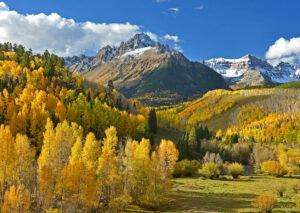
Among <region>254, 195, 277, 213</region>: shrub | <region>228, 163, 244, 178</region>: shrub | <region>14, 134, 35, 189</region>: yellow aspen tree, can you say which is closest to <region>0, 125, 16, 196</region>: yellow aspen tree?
<region>14, 134, 35, 189</region>: yellow aspen tree

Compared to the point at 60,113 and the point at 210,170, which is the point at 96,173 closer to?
the point at 210,170

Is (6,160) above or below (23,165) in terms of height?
above

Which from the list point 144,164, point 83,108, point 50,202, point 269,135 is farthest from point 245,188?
point 269,135

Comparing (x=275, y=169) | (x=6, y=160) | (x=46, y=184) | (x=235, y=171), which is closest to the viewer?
(x=46, y=184)

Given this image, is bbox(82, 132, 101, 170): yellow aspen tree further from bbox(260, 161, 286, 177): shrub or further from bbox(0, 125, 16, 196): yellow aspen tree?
bbox(260, 161, 286, 177): shrub

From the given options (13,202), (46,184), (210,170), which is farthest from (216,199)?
(13,202)

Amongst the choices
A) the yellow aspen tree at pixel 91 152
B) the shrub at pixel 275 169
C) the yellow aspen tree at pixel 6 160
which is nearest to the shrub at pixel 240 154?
the shrub at pixel 275 169

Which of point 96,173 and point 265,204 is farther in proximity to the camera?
point 96,173

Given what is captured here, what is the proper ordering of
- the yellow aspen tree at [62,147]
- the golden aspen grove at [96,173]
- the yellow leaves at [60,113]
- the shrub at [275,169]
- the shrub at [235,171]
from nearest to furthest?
the golden aspen grove at [96,173], the yellow aspen tree at [62,147], the shrub at [235,171], the yellow leaves at [60,113], the shrub at [275,169]

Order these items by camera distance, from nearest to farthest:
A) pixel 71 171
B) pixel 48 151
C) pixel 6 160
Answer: pixel 71 171 < pixel 6 160 < pixel 48 151

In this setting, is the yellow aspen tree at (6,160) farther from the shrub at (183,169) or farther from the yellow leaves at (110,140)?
the shrub at (183,169)

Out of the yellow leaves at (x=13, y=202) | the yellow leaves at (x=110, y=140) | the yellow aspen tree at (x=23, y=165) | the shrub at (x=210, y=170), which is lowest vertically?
the shrub at (x=210, y=170)

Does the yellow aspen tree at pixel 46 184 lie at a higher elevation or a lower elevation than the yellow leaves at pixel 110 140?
lower

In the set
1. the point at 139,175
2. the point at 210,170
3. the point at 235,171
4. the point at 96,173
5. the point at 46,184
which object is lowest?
the point at 235,171
